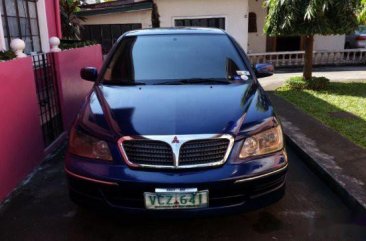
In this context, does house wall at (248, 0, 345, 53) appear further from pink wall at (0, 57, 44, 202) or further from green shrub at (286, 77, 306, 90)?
pink wall at (0, 57, 44, 202)

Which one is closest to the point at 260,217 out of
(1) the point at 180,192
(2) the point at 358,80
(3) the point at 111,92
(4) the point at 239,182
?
(4) the point at 239,182

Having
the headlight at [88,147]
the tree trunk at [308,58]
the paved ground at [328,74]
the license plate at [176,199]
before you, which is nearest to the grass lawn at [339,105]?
the tree trunk at [308,58]

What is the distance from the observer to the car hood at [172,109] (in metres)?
2.76

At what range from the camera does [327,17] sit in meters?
8.42

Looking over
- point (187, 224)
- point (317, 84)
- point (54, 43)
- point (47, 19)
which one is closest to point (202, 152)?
point (187, 224)

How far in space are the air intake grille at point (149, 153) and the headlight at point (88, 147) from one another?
0.18 meters

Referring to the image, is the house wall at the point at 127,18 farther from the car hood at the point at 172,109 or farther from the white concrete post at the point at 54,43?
the car hood at the point at 172,109

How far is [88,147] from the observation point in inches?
112

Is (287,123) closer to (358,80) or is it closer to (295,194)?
(295,194)

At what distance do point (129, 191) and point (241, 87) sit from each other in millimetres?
1535

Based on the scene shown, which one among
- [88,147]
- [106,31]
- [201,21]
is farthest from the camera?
[106,31]

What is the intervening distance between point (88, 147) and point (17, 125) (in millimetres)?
1579

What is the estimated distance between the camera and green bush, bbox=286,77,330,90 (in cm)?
927

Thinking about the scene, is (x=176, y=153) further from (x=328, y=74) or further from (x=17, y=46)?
(x=328, y=74)
